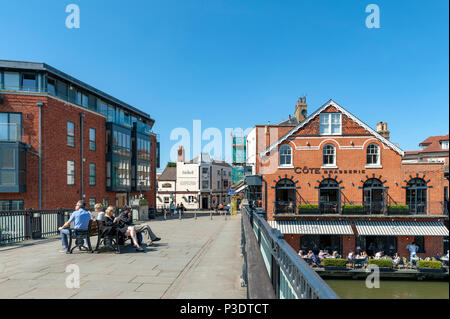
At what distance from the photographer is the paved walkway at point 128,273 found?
4811 millimetres

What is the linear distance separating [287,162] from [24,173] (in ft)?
68.8

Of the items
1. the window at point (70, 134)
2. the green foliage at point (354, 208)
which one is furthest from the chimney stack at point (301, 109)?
the window at point (70, 134)

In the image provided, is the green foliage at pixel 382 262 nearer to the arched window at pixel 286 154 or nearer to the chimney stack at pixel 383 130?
the arched window at pixel 286 154

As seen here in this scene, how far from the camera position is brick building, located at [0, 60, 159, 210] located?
67.2ft

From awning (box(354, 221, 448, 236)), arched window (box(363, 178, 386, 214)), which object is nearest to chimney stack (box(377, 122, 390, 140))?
arched window (box(363, 178, 386, 214))

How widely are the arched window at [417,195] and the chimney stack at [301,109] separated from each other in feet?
42.2

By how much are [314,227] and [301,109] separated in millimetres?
14905

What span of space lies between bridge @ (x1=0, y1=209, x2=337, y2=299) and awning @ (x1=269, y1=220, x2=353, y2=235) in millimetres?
14991

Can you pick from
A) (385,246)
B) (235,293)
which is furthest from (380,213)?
(235,293)

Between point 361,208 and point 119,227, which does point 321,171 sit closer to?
point 361,208

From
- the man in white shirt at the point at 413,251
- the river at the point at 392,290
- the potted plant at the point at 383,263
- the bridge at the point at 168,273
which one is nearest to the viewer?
the bridge at the point at 168,273

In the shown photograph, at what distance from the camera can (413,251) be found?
71.8ft

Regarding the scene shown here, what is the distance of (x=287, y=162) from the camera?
2455 centimetres

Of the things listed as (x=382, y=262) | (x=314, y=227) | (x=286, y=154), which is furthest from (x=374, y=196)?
(x=286, y=154)
